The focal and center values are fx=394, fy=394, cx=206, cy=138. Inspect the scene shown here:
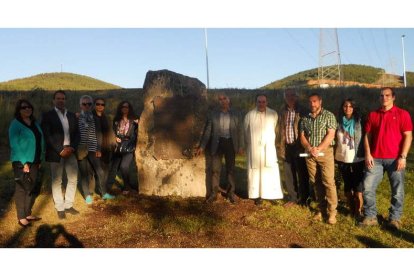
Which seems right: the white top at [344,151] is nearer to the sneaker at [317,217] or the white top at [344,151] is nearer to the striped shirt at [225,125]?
the sneaker at [317,217]

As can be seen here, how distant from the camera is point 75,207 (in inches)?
275

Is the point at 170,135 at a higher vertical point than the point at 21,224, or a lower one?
higher

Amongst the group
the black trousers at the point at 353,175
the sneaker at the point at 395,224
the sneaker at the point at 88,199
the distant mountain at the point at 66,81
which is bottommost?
the sneaker at the point at 395,224

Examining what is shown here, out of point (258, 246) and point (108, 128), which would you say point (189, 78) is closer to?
point (108, 128)

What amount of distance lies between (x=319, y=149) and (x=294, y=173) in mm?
1135

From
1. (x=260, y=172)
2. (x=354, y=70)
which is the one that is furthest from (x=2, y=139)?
(x=354, y=70)

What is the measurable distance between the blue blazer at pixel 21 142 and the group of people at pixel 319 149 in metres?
3.01

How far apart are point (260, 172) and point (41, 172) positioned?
12.0 ft

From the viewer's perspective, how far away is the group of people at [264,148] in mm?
5660

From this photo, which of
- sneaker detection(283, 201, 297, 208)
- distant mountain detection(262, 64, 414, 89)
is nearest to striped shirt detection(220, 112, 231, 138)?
sneaker detection(283, 201, 297, 208)

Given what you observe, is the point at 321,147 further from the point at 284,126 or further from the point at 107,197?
the point at 107,197

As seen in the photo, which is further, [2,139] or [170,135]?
[2,139]

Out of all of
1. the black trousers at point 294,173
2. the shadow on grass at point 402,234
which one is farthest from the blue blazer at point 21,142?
the shadow on grass at point 402,234

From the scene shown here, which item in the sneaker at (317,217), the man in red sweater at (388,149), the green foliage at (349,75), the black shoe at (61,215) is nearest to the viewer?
the man in red sweater at (388,149)
